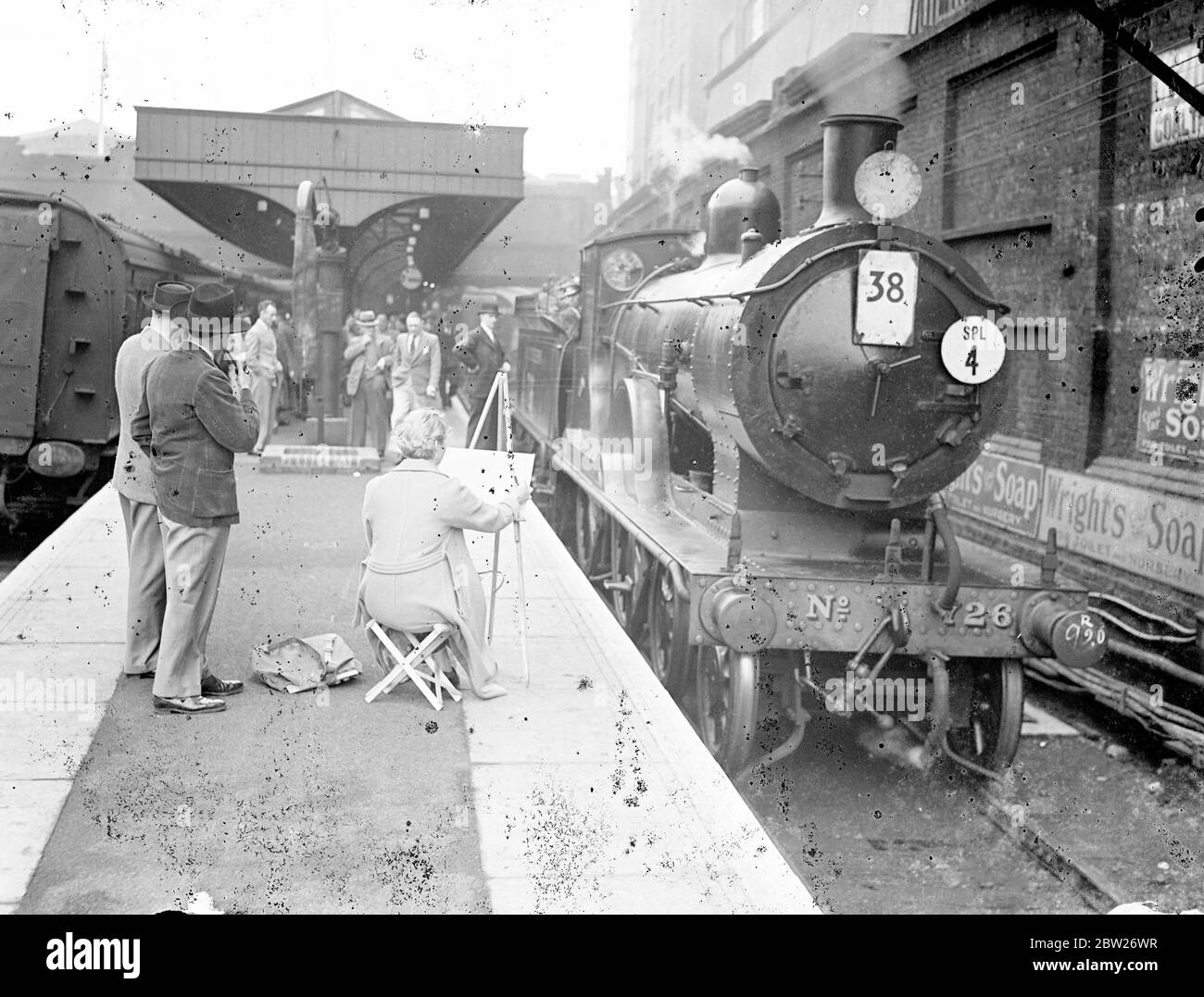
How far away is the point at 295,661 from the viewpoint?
604 cm

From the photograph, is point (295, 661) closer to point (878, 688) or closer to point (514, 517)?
point (514, 517)

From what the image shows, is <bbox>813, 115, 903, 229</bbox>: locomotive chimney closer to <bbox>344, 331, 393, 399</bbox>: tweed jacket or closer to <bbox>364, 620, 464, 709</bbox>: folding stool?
<bbox>364, 620, 464, 709</bbox>: folding stool

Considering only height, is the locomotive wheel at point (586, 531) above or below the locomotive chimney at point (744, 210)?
below

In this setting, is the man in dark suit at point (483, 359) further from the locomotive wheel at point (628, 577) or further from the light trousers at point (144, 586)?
the light trousers at point (144, 586)

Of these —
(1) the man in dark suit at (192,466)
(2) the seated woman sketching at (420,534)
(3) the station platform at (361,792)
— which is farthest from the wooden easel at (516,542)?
(1) the man in dark suit at (192,466)

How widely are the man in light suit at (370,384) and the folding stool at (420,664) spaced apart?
873 cm

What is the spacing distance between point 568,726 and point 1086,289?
5.80 meters

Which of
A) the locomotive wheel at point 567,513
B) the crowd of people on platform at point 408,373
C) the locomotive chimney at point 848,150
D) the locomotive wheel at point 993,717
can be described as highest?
the locomotive chimney at point 848,150

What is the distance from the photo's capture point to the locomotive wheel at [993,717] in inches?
247

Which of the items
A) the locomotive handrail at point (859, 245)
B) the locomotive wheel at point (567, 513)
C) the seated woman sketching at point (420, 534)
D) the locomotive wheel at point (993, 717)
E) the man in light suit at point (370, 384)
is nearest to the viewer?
the seated woman sketching at point (420, 534)

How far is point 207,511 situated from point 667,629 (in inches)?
115

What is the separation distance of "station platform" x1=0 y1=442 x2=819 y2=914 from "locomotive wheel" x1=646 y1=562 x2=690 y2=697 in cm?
33

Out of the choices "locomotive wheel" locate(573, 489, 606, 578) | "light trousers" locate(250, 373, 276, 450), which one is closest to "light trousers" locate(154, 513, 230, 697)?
"locomotive wheel" locate(573, 489, 606, 578)

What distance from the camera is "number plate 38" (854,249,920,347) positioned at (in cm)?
621
